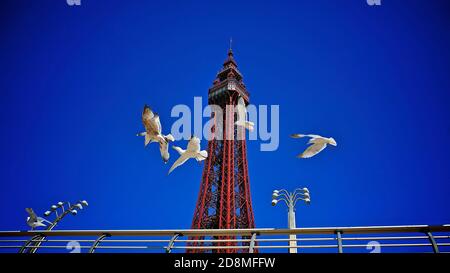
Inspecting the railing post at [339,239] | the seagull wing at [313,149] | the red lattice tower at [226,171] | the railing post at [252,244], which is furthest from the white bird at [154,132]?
the red lattice tower at [226,171]

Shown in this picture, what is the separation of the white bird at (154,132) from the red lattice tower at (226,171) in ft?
95.3

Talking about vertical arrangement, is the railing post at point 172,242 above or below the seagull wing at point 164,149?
below

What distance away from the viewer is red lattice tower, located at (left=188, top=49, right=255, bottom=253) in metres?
40.0

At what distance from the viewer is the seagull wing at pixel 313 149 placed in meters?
7.48

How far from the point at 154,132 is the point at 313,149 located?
11.0 ft

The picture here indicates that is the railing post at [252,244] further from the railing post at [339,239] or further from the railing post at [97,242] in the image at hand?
the railing post at [97,242]

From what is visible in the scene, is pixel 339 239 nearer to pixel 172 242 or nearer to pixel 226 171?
pixel 172 242

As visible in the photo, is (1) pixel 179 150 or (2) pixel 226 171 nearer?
(1) pixel 179 150

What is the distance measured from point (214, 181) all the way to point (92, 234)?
39.4 m

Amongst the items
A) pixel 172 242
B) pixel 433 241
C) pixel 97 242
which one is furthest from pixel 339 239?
pixel 97 242

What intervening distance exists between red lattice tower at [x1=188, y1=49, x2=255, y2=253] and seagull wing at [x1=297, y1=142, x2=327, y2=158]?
28837 mm

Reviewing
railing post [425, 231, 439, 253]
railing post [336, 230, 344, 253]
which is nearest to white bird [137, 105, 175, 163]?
railing post [336, 230, 344, 253]

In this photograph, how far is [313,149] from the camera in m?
7.80

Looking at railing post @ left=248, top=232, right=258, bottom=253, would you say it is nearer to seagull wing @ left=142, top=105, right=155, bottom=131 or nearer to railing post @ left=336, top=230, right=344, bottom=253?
railing post @ left=336, top=230, right=344, bottom=253
